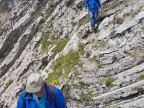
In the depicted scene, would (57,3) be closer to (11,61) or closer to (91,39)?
(11,61)

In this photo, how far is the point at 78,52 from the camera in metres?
16.6

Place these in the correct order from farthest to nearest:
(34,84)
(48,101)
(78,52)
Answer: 1. (78,52)
2. (48,101)
3. (34,84)

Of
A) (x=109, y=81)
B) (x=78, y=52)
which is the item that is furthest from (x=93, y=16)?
(x=109, y=81)

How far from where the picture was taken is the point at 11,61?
81.1ft

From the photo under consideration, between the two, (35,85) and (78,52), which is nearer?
(35,85)

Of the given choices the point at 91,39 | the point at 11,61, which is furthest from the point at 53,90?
the point at 11,61

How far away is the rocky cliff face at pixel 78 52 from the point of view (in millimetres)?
13195

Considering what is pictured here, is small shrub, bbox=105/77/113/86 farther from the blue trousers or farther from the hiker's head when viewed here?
the hiker's head

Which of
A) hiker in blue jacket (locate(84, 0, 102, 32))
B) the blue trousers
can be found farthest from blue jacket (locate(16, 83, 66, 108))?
hiker in blue jacket (locate(84, 0, 102, 32))

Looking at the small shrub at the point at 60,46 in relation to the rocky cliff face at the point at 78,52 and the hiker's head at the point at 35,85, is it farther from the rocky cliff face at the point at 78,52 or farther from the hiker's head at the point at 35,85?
the hiker's head at the point at 35,85

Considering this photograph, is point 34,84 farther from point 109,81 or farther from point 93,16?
point 93,16

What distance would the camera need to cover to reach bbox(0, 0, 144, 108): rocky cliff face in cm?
1320

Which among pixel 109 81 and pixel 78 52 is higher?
pixel 78 52

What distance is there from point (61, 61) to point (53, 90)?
9.79 metres
